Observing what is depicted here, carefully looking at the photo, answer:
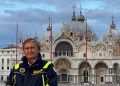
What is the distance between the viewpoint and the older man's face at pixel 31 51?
4625mm

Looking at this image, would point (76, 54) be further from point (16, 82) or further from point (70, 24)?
point (16, 82)

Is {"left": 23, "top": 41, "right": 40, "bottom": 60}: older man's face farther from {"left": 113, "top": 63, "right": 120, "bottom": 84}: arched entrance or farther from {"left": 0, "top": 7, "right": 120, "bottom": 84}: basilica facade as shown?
{"left": 113, "top": 63, "right": 120, "bottom": 84}: arched entrance

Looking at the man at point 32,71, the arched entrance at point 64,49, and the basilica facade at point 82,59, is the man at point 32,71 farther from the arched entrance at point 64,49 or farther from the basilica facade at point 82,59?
the arched entrance at point 64,49

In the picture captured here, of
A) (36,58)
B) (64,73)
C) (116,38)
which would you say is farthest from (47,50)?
(36,58)

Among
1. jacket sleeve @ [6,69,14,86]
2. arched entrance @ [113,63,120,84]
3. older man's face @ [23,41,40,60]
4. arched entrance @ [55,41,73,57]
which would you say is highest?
arched entrance @ [55,41,73,57]

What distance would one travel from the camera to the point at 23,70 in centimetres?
461

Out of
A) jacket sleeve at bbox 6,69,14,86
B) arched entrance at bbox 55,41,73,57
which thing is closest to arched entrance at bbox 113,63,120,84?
arched entrance at bbox 55,41,73,57

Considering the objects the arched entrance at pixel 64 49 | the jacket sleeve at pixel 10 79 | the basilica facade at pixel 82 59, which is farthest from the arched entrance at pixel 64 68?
the jacket sleeve at pixel 10 79

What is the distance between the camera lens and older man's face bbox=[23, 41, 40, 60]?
15.2 feet

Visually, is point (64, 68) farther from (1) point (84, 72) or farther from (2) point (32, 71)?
(2) point (32, 71)

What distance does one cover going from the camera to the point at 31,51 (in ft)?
15.2

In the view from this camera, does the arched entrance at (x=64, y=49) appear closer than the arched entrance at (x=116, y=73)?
No

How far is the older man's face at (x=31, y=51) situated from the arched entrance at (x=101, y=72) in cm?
6721

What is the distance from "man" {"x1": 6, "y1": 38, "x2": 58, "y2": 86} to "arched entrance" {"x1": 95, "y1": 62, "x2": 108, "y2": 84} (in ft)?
220
